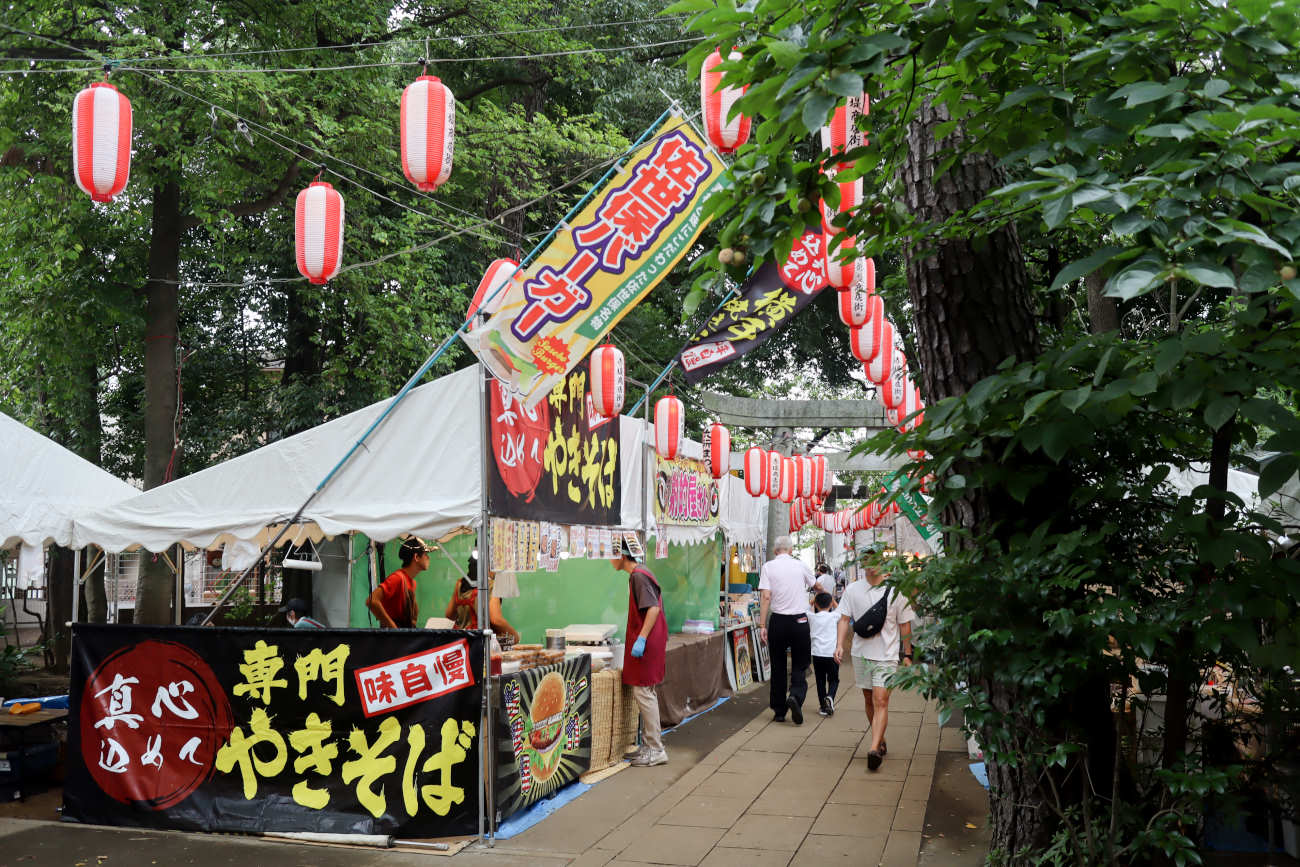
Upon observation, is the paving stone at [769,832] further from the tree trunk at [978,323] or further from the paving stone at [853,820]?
the tree trunk at [978,323]


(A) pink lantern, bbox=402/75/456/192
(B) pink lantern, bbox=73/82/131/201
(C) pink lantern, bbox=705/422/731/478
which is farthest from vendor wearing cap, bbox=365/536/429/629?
(C) pink lantern, bbox=705/422/731/478

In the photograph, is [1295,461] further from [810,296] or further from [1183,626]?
[810,296]

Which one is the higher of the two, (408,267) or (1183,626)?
(408,267)

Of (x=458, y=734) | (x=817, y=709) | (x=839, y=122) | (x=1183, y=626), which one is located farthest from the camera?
(x=817, y=709)

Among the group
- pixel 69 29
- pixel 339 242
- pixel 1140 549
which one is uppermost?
pixel 69 29

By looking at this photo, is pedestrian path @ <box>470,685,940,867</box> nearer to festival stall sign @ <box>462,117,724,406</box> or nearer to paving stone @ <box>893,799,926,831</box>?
paving stone @ <box>893,799,926,831</box>

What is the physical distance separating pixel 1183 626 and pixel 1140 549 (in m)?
0.55

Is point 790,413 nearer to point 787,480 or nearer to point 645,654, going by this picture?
point 787,480

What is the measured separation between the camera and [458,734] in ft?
23.5

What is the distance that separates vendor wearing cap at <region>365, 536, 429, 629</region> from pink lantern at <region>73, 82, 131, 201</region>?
4.40 m

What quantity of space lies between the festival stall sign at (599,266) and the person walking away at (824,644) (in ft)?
21.2

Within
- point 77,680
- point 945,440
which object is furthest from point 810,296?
point 945,440

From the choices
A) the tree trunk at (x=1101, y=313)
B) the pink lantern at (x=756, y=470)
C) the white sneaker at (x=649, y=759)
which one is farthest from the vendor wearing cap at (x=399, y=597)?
the pink lantern at (x=756, y=470)

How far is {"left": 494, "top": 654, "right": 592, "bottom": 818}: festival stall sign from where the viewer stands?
7.57 metres
